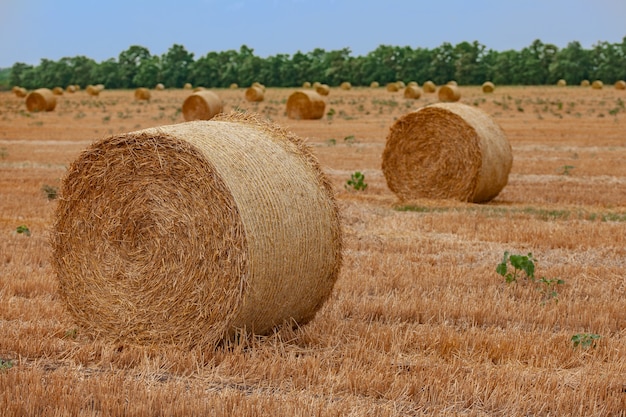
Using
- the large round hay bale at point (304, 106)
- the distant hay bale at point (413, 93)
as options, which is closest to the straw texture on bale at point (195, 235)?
the large round hay bale at point (304, 106)

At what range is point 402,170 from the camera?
15.1 metres

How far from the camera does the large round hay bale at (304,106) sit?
32.9 metres

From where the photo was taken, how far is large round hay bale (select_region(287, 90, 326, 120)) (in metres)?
32.9

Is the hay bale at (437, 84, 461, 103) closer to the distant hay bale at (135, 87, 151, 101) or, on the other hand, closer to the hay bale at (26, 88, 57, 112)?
the distant hay bale at (135, 87, 151, 101)

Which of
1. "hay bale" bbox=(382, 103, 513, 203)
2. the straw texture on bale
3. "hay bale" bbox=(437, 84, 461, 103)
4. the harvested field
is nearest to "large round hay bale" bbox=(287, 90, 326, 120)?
"hay bale" bbox=(437, 84, 461, 103)

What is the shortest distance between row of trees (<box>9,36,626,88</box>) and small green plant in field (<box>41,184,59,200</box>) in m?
58.6

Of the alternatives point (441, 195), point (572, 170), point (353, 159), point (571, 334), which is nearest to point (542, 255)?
point (571, 334)

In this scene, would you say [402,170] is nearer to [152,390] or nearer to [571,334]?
[571,334]

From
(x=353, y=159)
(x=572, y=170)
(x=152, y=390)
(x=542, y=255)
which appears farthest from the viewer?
(x=353, y=159)

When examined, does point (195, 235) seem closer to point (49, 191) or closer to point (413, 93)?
point (49, 191)

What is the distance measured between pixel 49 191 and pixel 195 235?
27.7 feet

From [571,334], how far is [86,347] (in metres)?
3.44

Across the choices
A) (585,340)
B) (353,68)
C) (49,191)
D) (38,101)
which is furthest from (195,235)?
(353,68)

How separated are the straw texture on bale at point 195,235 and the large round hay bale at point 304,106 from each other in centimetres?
2589
